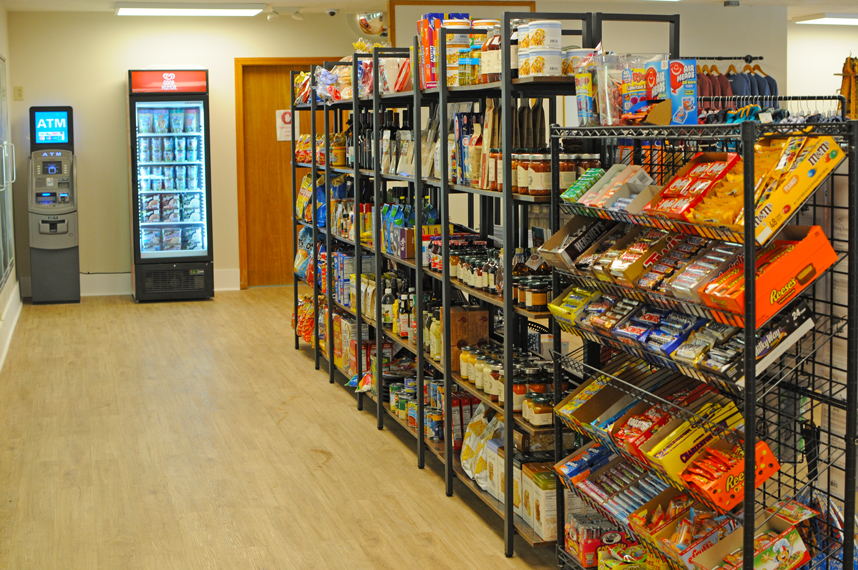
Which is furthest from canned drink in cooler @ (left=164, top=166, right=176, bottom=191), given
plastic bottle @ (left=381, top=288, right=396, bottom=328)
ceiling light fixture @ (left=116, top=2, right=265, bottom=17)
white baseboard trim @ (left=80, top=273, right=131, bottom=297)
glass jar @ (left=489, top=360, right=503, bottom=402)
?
glass jar @ (left=489, top=360, right=503, bottom=402)

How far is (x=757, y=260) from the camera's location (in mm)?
2248

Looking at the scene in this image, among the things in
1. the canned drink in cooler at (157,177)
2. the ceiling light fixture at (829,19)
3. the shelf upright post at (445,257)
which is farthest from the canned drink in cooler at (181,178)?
the ceiling light fixture at (829,19)

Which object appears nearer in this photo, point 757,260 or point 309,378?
point 757,260

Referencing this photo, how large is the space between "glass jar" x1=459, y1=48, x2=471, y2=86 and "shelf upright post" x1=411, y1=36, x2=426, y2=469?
0.42m

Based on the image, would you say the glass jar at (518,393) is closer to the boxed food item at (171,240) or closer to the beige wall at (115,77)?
the boxed food item at (171,240)

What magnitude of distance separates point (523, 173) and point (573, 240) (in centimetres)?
37

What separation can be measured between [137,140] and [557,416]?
277 inches

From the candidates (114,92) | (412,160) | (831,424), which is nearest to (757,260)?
(831,424)

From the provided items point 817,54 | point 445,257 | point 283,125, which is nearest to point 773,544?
point 445,257

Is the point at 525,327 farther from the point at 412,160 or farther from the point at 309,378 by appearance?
the point at 309,378

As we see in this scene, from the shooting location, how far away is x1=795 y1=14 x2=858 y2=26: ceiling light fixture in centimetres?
1030

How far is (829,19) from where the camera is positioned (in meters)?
10.5

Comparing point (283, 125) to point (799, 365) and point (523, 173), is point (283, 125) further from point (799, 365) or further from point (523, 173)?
point (799, 365)

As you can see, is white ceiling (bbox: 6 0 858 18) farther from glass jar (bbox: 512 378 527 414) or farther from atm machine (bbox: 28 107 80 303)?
glass jar (bbox: 512 378 527 414)
